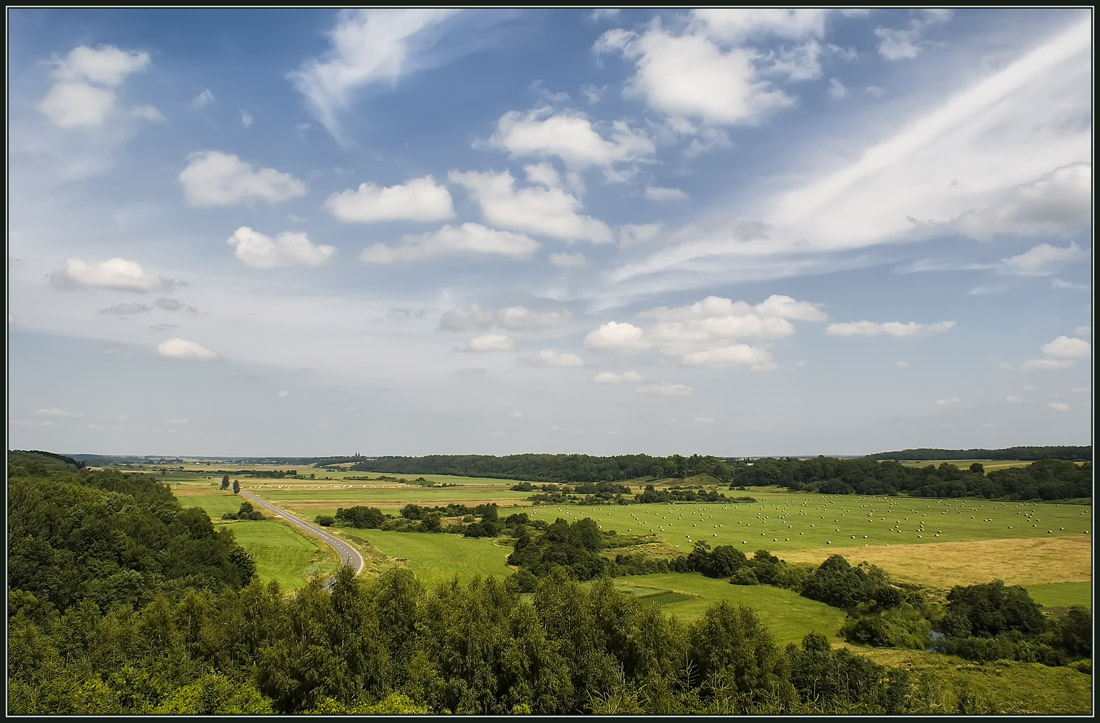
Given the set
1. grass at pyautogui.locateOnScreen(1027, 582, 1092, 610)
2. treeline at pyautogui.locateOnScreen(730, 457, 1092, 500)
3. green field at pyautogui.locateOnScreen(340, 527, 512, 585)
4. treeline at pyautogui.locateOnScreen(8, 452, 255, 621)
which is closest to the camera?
treeline at pyautogui.locateOnScreen(8, 452, 255, 621)

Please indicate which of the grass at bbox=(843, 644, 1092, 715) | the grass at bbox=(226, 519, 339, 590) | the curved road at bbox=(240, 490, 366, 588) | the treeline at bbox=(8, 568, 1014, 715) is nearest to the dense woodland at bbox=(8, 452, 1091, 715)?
the treeline at bbox=(8, 568, 1014, 715)

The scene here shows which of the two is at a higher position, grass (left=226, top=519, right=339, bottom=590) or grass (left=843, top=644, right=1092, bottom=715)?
grass (left=843, top=644, right=1092, bottom=715)

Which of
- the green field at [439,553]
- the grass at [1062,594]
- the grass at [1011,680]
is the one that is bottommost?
the green field at [439,553]

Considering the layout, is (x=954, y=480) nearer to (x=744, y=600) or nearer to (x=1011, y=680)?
(x=744, y=600)

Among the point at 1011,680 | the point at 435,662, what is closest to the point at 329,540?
the point at 435,662

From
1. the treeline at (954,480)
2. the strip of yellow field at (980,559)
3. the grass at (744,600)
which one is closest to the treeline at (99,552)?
the grass at (744,600)

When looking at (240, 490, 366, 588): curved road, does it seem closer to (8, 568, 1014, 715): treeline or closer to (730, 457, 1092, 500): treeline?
(8, 568, 1014, 715): treeline

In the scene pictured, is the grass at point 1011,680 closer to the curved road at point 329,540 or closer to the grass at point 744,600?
the grass at point 744,600
